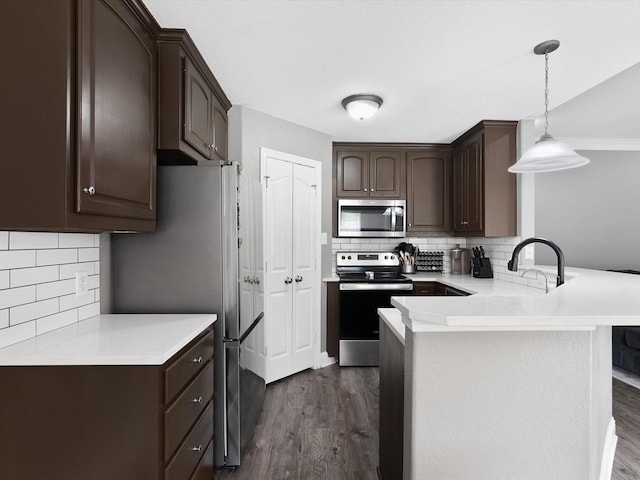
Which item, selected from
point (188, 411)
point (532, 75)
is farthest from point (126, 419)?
point (532, 75)

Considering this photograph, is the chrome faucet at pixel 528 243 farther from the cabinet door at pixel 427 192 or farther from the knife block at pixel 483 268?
the cabinet door at pixel 427 192

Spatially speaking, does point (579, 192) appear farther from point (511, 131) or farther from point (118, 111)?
Result: point (118, 111)

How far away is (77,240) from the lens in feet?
5.43

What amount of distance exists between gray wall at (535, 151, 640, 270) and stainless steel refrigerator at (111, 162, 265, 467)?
4659 mm

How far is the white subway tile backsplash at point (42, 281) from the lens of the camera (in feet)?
4.29

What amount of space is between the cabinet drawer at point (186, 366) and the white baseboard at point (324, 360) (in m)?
1.87

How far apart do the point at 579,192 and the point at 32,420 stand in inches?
233

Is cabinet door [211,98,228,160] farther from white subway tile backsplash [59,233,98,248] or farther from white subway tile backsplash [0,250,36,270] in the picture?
white subway tile backsplash [0,250,36,270]

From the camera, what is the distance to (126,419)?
Answer: 4.02 feet

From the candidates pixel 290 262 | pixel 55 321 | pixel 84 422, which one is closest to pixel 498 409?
pixel 84 422

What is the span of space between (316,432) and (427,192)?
273cm

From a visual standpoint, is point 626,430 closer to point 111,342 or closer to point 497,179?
point 497,179

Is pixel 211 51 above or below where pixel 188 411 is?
above

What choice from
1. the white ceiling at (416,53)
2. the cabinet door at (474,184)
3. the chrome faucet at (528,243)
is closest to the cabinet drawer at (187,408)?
the chrome faucet at (528,243)
